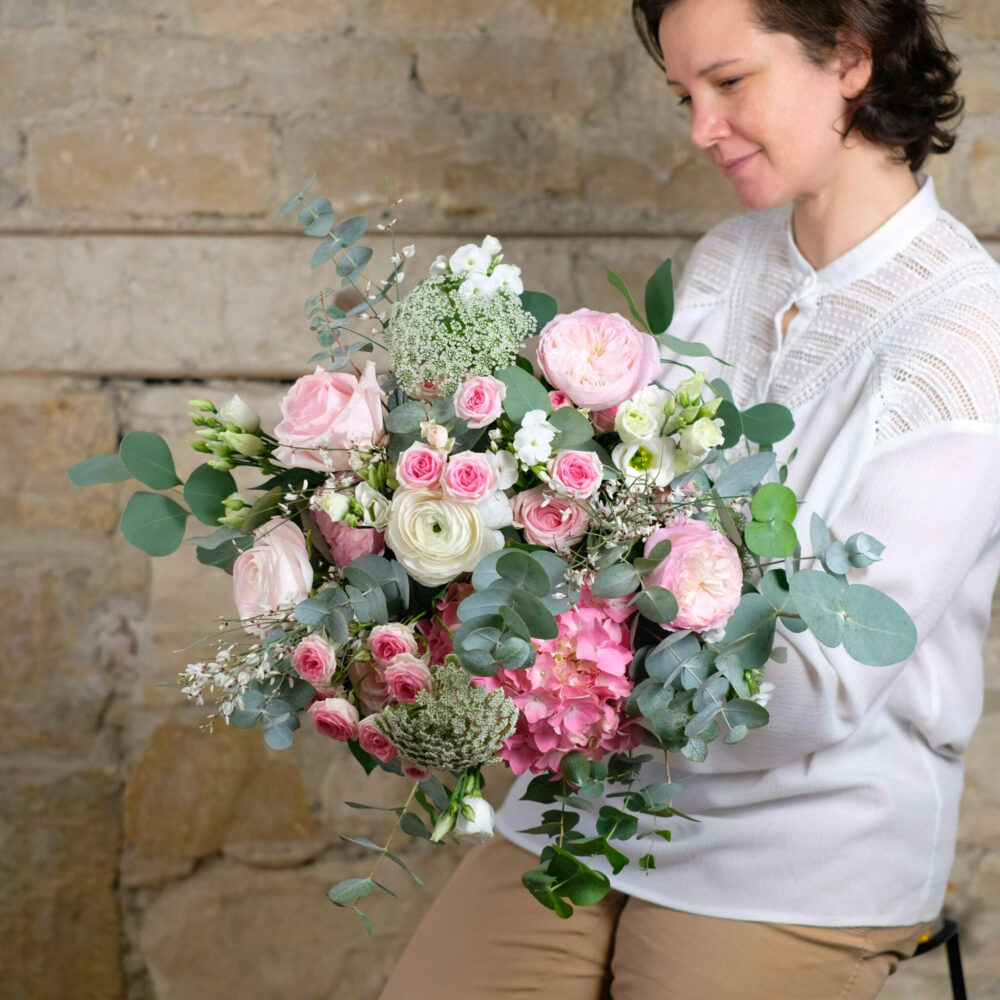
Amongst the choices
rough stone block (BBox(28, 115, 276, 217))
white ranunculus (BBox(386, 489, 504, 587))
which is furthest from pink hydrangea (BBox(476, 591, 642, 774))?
rough stone block (BBox(28, 115, 276, 217))

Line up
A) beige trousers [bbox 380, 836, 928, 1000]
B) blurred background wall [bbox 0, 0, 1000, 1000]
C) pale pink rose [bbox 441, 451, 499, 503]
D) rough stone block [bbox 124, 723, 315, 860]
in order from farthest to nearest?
1. rough stone block [bbox 124, 723, 315, 860]
2. blurred background wall [bbox 0, 0, 1000, 1000]
3. beige trousers [bbox 380, 836, 928, 1000]
4. pale pink rose [bbox 441, 451, 499, 503]

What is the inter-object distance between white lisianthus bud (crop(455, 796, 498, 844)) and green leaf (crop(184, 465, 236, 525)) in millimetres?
388

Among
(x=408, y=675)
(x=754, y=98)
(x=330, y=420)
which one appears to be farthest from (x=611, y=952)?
(x=754, y=98)

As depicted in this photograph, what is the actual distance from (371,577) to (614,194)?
3.94ft

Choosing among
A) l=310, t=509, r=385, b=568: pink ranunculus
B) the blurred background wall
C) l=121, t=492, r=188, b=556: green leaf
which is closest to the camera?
l=310, t=509, r=385, b=568: pink ranunculus

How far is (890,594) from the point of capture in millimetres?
1185

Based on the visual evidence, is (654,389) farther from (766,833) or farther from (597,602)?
(766,833)

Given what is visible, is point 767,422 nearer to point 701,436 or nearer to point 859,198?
point 701,436

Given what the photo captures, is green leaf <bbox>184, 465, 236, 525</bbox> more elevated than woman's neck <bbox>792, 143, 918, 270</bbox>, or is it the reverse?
woman's neck <bbox>792, 143, 918, 270</bbox>

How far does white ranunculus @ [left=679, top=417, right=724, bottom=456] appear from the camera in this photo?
0.95m

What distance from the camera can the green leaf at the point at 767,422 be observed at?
3.61ft

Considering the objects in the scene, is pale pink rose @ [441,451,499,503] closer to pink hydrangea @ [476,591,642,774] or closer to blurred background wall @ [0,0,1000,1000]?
pink hydrangea @ [476,591,642,774]

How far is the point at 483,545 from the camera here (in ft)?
3.14

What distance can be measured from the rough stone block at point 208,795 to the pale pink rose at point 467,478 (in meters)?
1.30
